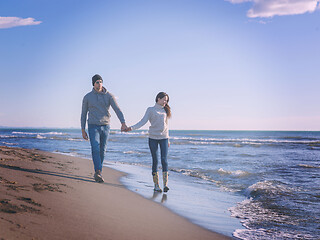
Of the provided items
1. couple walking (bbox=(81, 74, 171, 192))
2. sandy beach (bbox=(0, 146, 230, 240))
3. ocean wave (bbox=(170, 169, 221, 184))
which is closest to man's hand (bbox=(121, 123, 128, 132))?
couple walking (bbox=(81, 74, 171, 192))

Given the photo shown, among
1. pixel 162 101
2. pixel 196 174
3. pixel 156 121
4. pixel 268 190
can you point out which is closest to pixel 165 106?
pixel 162 101

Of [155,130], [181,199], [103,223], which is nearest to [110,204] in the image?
[103,223]

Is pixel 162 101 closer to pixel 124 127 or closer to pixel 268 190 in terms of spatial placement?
pixel 124 127

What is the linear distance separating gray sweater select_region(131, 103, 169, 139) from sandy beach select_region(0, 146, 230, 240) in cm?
147

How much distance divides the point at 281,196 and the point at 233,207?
5.37ft

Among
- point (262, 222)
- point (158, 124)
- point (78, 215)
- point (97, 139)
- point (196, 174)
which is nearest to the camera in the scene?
point (78, 215)

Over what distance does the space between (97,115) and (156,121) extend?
1.14 m

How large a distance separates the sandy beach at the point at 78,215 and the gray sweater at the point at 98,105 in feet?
4.71

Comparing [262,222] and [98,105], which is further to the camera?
[98,105]

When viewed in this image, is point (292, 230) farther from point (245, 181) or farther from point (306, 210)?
point (245, 181)

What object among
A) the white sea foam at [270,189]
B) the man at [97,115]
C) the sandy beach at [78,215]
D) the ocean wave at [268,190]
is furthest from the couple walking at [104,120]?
the white sea foam at [270,189]

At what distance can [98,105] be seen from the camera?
5289 mm

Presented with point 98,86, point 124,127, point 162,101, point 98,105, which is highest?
point 98,86

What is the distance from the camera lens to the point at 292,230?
359 cm
